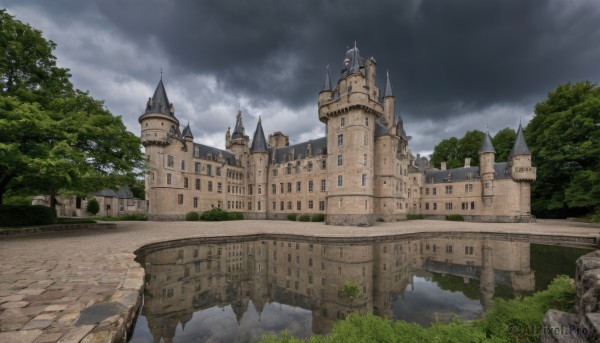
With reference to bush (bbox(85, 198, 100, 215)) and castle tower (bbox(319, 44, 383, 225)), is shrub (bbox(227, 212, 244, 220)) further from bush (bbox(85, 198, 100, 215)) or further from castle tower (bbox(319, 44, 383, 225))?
bush (bbox(85, 198, 100, 215))

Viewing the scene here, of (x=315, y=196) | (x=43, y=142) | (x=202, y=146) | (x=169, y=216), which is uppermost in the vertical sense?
(x=202, y=146)

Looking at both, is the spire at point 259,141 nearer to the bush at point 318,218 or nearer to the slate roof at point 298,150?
the slate roof at point 298,150

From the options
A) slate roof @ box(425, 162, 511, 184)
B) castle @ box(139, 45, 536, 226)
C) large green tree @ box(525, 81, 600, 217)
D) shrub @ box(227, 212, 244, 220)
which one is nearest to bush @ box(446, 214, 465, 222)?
castle @ box(139, 45, 536, 226)

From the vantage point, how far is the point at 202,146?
42.8 m

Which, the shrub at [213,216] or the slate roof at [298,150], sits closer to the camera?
the shrub at [213,216]

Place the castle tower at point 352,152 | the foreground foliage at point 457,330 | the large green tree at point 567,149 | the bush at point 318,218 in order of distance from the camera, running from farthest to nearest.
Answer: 1. the bush at point 318,218
2. the castle tower at point 352,152
3. the large green tree at point 567,149
4. the foreground foliage at point 457,330

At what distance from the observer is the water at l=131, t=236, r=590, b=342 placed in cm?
659

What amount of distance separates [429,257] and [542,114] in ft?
142

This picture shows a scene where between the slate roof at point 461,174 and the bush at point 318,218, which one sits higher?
the slate roof at point 461,174

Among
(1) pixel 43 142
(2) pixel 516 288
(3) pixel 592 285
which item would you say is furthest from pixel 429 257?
(1) pixel 43 142

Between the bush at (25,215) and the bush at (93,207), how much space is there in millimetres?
30410

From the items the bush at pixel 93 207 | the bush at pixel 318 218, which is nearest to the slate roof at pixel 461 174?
the bush at pixel 318 218

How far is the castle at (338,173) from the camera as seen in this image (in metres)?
31.2

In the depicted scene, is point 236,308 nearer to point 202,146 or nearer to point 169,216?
point 169,216
